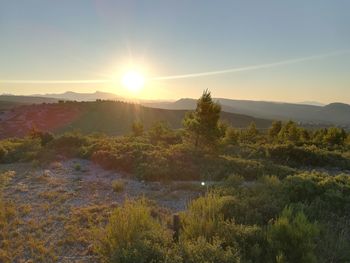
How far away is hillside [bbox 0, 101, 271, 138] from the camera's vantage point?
61375 mm

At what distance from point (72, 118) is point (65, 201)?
60.6m

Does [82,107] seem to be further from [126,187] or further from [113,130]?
[126,187]

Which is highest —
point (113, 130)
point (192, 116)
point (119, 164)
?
point (192, 116)

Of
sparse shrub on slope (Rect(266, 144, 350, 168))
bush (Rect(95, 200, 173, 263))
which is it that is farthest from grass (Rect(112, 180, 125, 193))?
sparse shrub on slope (Rect(266, 144, 350, 168))

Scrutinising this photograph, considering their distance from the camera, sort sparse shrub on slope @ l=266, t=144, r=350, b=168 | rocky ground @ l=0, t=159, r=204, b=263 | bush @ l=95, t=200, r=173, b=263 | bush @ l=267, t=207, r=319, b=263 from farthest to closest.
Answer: sparse shrub on slope @ l=266, t=144, r=350, b=168 → rocky ground @ l=0, t=159, r=204, b=263 → bush @ l=267, t=207, r=319, b=263 → bush @ l=95, t=200, r=173, b=263

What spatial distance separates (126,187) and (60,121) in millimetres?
57120

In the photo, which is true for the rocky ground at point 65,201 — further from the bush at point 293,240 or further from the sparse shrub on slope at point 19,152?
the bush at point 293,240

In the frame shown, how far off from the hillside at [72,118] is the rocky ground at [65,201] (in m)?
42.0

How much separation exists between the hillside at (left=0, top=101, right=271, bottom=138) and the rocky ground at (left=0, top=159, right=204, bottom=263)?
1654 inches

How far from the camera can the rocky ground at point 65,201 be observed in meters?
8.28

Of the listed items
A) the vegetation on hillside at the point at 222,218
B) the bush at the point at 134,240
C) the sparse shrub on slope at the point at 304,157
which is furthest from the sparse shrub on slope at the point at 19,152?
the sparse shrub on slope at the point at 304,157

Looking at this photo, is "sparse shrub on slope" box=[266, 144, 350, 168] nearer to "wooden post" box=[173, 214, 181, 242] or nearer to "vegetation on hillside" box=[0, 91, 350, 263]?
"vegetation on hillside" box=[0, 91, 350, 263]

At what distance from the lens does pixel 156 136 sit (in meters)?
32.1

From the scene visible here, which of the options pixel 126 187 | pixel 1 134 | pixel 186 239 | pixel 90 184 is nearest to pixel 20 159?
pixel 90 184
